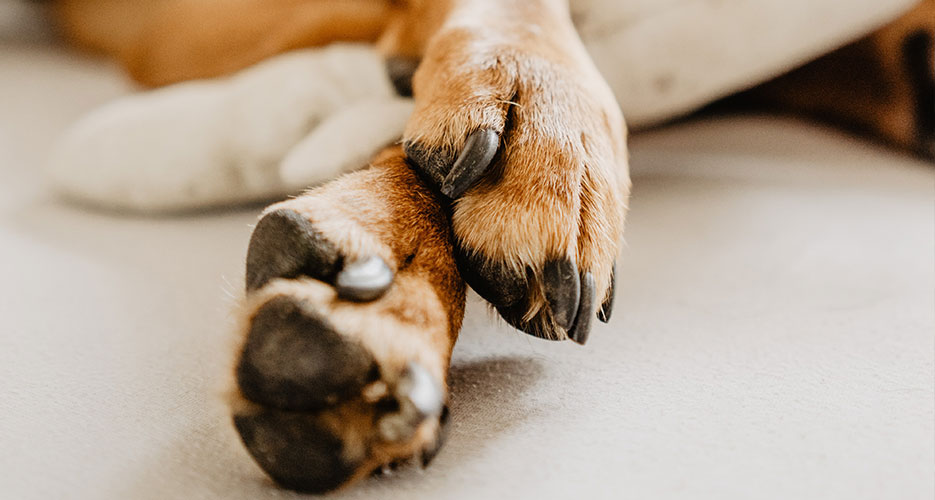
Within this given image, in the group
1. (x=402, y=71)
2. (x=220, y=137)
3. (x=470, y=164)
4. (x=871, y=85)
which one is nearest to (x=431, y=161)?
(x=470, y=164)

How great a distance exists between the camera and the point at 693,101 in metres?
0.96

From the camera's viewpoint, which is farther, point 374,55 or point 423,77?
point 374,55

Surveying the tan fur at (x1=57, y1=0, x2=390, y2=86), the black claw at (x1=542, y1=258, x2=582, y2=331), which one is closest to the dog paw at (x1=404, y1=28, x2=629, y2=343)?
the black claw at (x1=542, y1=258, x2=582, y2=331)

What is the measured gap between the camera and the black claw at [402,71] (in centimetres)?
83

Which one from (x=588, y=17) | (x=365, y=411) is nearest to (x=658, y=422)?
(x=365, y=411)

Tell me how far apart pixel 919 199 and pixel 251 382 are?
2.86ft

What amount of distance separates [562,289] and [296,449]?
187 millimetres

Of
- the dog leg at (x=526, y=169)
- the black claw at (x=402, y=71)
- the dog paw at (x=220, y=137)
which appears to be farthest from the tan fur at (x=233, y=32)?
the dog leg at (x=526, y=169)

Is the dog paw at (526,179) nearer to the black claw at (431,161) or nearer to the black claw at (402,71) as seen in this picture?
the black claw at (431,161)

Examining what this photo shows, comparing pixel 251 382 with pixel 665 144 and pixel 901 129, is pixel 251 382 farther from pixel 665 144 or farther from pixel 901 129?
pixel 901 129

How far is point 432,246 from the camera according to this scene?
1.64ft

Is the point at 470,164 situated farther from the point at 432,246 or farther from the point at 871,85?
the point at 871,85

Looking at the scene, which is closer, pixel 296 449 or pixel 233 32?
pixel 296 449

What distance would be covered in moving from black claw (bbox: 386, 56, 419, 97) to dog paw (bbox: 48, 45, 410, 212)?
0.5 inches
